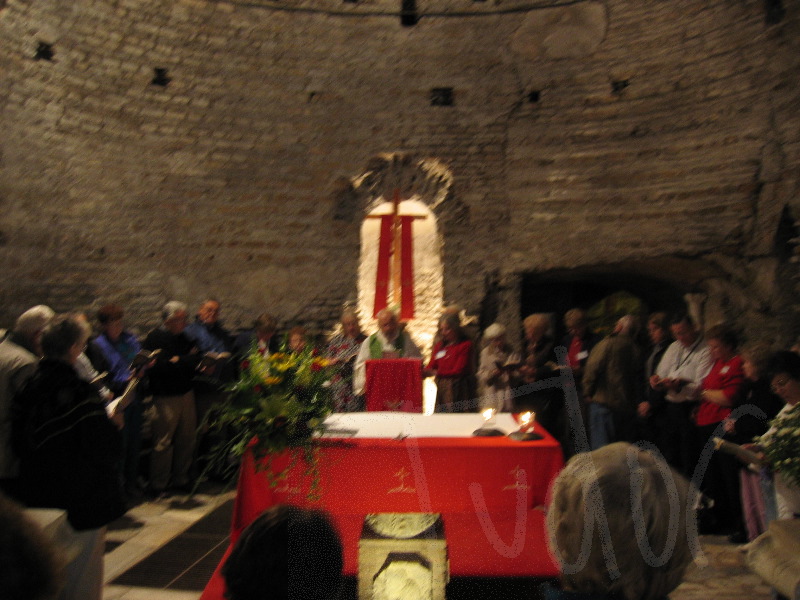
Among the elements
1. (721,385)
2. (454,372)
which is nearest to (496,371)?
(454,372)

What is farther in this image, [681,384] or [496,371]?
[496,371]

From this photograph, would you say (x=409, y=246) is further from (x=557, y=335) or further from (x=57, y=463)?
(x=57, y=463)

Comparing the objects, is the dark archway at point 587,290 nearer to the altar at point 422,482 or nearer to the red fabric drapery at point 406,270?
the red fabric drapery at point 406,270

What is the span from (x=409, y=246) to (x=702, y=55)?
4.07m

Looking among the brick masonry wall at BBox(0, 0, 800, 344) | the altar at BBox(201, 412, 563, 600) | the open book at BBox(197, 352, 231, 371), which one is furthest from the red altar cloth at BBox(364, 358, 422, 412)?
the brick masonry wall at BBox(0, 0, 800, 344)

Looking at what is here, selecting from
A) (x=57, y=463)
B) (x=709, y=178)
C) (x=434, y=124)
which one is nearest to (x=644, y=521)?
(x=57, y=463)

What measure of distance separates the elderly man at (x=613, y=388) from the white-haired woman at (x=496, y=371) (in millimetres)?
656

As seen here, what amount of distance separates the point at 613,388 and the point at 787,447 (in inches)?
81.6

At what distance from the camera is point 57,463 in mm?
2467

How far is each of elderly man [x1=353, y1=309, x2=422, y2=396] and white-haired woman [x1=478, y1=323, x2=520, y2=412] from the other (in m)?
0.62

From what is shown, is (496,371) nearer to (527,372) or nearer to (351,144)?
(527,372)

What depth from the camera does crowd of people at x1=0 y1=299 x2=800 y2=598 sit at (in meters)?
2.97

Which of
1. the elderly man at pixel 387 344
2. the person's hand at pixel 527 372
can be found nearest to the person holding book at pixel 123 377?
the elderly man at pixel 387 344

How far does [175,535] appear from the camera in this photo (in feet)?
13.2
